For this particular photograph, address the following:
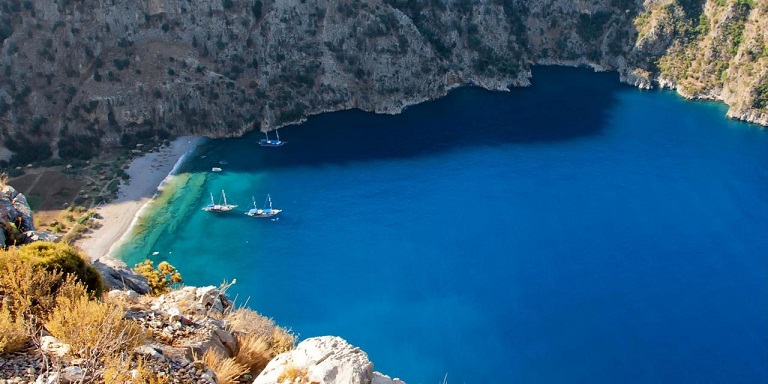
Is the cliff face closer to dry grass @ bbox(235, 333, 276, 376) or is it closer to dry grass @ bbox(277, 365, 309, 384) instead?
dry grass @ bbox(235, 333, 276, 376)

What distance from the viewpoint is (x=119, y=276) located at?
829 inches

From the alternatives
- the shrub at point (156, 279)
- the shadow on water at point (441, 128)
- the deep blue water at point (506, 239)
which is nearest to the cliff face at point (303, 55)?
the shadow on water at point (441, 128)

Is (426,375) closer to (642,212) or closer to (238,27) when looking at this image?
(642,212)

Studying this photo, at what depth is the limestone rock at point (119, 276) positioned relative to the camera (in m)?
20.4

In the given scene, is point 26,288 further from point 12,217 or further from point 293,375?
point 12,217

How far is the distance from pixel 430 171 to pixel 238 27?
143 ft

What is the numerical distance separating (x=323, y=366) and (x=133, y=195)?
72658 millimetres

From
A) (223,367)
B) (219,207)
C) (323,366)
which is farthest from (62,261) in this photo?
(219,207)

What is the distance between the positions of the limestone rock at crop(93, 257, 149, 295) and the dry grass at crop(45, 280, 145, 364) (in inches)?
336

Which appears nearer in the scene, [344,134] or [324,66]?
[344,134]

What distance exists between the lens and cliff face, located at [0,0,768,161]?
86438 millimetres

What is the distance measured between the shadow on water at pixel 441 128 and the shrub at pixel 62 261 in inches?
2658

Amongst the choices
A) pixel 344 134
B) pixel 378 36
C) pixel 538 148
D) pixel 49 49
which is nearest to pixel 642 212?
pixel 538 148

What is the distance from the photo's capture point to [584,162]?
8188cm
